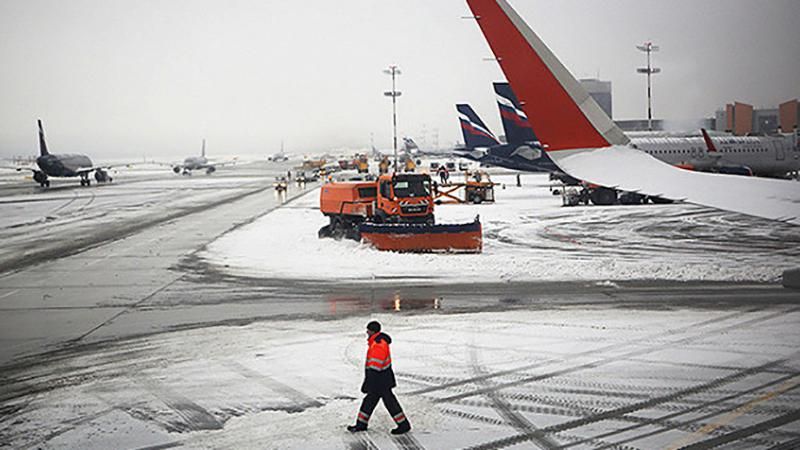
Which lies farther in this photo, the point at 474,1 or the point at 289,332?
the point at 289,332

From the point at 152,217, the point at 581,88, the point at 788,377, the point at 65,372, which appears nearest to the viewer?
the point at 581,88

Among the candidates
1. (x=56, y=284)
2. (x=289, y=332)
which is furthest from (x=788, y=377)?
(x=56, y=284)

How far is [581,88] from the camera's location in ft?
28.0

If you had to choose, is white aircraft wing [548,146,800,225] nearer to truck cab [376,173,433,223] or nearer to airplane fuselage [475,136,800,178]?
truck cab [376,173,433,223]

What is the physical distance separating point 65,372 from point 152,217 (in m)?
31.2

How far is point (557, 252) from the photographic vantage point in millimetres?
24516

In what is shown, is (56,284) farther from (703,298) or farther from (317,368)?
(703,298)

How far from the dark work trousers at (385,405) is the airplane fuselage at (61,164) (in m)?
74.7

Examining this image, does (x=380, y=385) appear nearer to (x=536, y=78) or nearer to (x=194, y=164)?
(x=536, y=78)

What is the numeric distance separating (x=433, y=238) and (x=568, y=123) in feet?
51.8

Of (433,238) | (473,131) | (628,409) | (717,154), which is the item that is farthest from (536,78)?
(473,131)

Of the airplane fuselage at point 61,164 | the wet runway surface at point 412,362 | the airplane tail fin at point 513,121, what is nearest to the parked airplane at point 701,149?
the airplane tail fin at point 513,121

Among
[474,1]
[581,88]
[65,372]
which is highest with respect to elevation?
[474,1]

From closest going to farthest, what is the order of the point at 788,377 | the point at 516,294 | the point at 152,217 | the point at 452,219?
1. the point at 788,377
2. the point at 516,294
3. the point at 452,219
4. the point at 152,217
